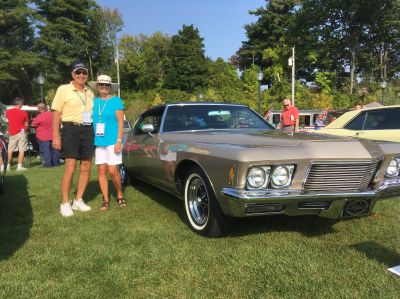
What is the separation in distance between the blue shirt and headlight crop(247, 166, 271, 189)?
8.29ft

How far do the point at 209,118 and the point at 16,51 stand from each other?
4304cm

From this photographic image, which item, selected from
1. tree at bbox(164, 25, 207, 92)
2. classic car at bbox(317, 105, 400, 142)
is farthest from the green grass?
tree at bbox(164, 25, 207, 92)

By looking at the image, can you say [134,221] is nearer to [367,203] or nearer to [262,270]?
[262,270]

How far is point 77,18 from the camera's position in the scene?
50.8 meters

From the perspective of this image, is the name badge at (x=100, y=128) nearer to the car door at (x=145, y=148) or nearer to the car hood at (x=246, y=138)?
the car door at (x=145, y=148)

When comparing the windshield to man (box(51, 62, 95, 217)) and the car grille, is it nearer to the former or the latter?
man (box(51, 62, 95, 217))

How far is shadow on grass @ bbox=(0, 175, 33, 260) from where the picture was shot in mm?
4152

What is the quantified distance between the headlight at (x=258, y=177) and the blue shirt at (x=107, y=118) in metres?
2.53

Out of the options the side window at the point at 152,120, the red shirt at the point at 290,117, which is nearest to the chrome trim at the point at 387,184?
the side window at the point at 152,120

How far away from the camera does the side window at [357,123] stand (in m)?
7.66

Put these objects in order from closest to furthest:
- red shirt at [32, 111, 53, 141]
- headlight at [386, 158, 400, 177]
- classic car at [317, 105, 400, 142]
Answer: headlight at [386, 158, 400, 177] < classic car at [317, 105, 400, 142] < red shirt at [32, 111, 53, 141]

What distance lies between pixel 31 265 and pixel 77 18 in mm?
51892

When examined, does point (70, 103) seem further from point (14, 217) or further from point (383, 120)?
point (383, 120)

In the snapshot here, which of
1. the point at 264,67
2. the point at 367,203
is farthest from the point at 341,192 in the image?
the point at 264,67
